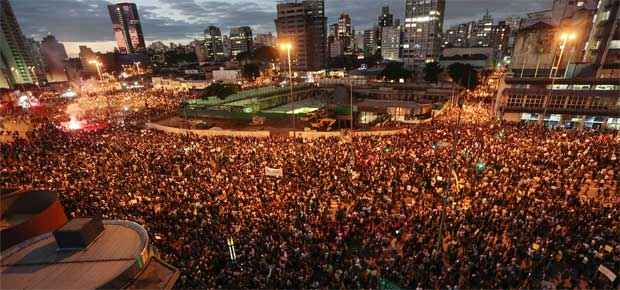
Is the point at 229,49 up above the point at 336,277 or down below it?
above

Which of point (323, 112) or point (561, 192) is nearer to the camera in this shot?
point (561, 192)

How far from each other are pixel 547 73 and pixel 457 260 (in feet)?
141

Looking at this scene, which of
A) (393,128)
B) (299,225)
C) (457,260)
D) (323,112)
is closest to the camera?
(457,260)

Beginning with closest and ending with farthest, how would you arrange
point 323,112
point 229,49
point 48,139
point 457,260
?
point 457,260
point 48,139
point 323,112
point 229,49

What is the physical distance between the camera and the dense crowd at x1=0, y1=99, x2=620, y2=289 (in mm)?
8695

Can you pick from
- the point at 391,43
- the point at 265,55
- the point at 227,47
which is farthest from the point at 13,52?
the point at 391,43

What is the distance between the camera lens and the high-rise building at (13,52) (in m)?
79.4

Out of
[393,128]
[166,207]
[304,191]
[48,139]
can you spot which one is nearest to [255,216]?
[304,191]

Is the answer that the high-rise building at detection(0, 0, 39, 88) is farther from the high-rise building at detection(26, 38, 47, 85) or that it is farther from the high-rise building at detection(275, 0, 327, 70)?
the high-rise building at detection(275, 0, 327, 70)

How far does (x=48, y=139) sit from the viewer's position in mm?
22000

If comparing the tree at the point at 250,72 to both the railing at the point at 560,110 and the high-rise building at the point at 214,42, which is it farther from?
the high-rise building at the point at 214,42

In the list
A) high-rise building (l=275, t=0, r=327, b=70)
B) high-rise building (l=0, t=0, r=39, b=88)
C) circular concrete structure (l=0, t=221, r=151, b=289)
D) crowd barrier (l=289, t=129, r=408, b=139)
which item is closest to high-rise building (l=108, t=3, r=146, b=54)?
high-rise building (l=0, t=0, r=39, b=88)

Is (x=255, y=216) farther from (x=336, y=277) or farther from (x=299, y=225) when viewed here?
(x=336, y=277)

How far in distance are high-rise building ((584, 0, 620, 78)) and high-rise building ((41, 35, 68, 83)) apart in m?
136
